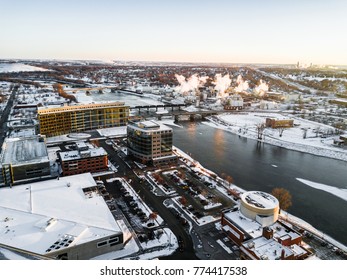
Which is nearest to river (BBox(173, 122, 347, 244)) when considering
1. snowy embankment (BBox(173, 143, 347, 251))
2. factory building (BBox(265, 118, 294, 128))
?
snowy embankment (BBox(173, 143, 347, 251))

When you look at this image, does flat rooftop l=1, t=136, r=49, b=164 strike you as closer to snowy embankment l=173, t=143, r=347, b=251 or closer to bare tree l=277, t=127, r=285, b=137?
snowy embankment l=173, t=143, r=347, b=251

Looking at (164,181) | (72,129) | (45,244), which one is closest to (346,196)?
(164,181)

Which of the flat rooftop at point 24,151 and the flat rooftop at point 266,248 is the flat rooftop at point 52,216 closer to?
the flat rooftop at point 24,151

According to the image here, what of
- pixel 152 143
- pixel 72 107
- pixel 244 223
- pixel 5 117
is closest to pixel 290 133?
pixel 152 143

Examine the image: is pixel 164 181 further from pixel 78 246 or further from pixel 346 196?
pixel 346 196

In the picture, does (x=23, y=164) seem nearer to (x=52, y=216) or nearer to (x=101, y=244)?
(x=52, y=216)
